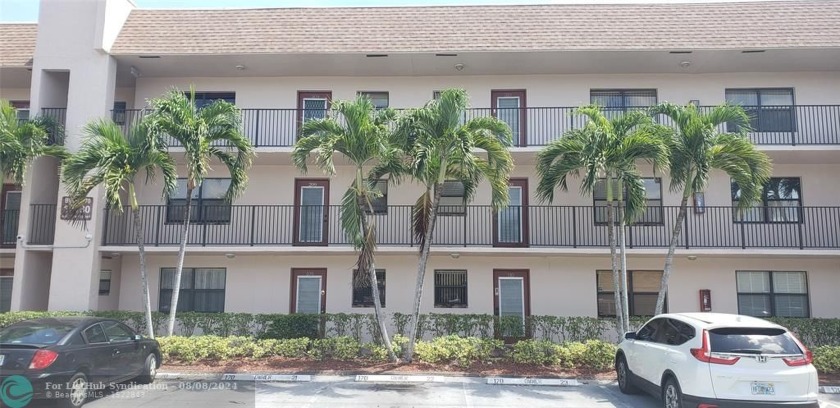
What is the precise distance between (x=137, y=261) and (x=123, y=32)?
265 inches

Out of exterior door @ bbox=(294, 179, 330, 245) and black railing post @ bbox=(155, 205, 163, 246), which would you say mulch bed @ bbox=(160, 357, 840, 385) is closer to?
black railing post @ bbox=(155, 205, 163, 246)

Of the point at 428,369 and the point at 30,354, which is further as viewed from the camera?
the point at 428,369

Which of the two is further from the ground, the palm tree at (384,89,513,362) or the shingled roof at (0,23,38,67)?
the shingled roof at (0,23,38,67)

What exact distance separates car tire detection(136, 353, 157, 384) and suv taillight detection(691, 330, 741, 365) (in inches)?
376

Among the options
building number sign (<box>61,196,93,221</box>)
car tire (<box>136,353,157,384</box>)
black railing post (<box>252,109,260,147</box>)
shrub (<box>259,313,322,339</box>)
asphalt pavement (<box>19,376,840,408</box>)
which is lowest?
asphalt pavement (<box>19,376,840,408</box>)

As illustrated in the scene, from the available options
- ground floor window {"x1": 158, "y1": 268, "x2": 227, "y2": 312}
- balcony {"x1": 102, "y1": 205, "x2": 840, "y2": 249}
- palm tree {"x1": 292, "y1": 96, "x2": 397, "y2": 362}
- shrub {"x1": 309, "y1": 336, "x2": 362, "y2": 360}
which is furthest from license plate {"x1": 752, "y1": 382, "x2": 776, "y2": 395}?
ground floor window {"x1": 158, "y1": 268, "x2": 227, "y2": 312}

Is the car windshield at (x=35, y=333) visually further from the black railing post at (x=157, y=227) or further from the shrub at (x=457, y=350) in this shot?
the shrub at (x=457, y=350)

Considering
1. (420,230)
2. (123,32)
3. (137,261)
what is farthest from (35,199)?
(420,230)

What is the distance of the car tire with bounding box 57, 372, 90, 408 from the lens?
830 cm

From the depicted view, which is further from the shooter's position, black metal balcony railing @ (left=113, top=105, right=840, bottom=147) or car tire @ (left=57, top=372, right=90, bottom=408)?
black metal balcony railing @ (left=113, top=105, right=840, bottom=147)

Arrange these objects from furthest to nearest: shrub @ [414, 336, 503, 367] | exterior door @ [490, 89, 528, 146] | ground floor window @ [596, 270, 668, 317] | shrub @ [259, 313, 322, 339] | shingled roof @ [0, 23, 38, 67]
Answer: shingled roof @ [0, 23, 38, 67]
exterior door @ [490, 89, 528, 146]
ground floor window @ [596, 270, 668, 317]
shrub @ [259, 313, 322, 339]
shrub @ [414, 336, 503, 367]

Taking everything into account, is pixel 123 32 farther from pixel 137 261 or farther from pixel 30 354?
pixel 30 354

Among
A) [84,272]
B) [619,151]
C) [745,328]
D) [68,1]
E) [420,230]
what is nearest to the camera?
[745,328]

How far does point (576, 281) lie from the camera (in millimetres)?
15641
